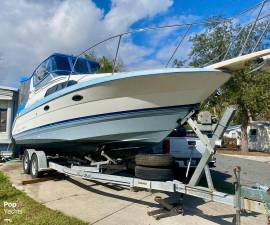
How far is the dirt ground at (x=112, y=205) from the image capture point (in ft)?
17.7

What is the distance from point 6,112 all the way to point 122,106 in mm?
10170

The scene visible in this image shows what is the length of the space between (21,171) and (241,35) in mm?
7772

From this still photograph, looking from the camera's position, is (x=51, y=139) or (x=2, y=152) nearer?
(x=51, y=139)

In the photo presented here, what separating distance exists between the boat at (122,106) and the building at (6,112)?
6900 millimetres

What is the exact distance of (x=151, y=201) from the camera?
21.5 ft

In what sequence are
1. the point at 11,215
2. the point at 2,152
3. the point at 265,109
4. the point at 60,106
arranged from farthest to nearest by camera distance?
the point at 265,109
the point at 2,152
the point at 60,106
the point at 11,215

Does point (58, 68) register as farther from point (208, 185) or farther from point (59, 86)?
point (208, 185)

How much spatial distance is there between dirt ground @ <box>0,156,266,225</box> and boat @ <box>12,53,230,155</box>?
38.6 inches

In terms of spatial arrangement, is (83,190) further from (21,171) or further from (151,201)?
(21,171)

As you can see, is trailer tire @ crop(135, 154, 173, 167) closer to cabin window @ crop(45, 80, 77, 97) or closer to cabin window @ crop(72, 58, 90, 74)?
cabin window @ crop(45, 80, 77, 97)

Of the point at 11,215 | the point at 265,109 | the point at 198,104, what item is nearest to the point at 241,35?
the point at 198,104

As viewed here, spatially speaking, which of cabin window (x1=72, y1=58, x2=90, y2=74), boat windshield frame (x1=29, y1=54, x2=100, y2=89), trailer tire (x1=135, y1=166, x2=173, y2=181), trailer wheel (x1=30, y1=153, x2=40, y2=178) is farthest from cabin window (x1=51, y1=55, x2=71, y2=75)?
trailer tire (x1=135, y1=166, x2=173, y2=181)

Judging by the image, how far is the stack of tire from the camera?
5.57 metres

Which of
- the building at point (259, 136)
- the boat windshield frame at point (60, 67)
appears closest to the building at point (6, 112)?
the boat windshield frame at point (60, 67)
